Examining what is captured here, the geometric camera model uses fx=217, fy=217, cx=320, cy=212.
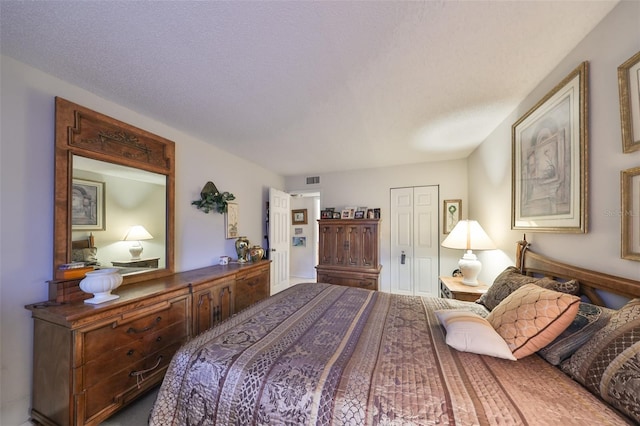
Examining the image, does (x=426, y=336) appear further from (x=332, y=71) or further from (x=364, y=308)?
(x=332, y=71)

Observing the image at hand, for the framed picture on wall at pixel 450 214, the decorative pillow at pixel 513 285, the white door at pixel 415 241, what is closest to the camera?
the decorative pillow at pixel 513 285

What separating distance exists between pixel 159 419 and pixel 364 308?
140cm

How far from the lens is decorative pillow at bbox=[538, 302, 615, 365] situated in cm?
102

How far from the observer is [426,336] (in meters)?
1.33

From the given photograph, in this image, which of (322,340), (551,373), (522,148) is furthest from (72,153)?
(522,148)

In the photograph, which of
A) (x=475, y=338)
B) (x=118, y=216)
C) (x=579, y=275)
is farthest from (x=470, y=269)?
(x=118, y=216)

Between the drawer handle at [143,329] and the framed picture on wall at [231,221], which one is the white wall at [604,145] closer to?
the drawer handle at [143,329]

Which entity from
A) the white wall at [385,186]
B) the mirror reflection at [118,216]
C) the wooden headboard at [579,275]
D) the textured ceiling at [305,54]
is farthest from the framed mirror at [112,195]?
the wooden headboard at [579,275]

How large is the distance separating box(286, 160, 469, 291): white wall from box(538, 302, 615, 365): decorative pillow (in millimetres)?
2824

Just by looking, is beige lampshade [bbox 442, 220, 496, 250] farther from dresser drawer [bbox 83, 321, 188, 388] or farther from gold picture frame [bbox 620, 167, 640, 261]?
dresser drawer [bbox 83, 321, 188, 388]

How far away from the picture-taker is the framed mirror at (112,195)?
1665 millimetres

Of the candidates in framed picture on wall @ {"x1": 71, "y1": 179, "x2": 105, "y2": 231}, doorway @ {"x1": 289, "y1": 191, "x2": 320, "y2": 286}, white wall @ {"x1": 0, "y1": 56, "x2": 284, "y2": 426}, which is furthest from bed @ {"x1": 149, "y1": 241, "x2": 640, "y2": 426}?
doorway @ {"x1": 289, "y1": 191, "x2": 320, "y2": 286}

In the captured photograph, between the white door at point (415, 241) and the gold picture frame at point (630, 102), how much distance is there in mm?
2912

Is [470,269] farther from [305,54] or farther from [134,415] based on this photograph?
[134,415]
